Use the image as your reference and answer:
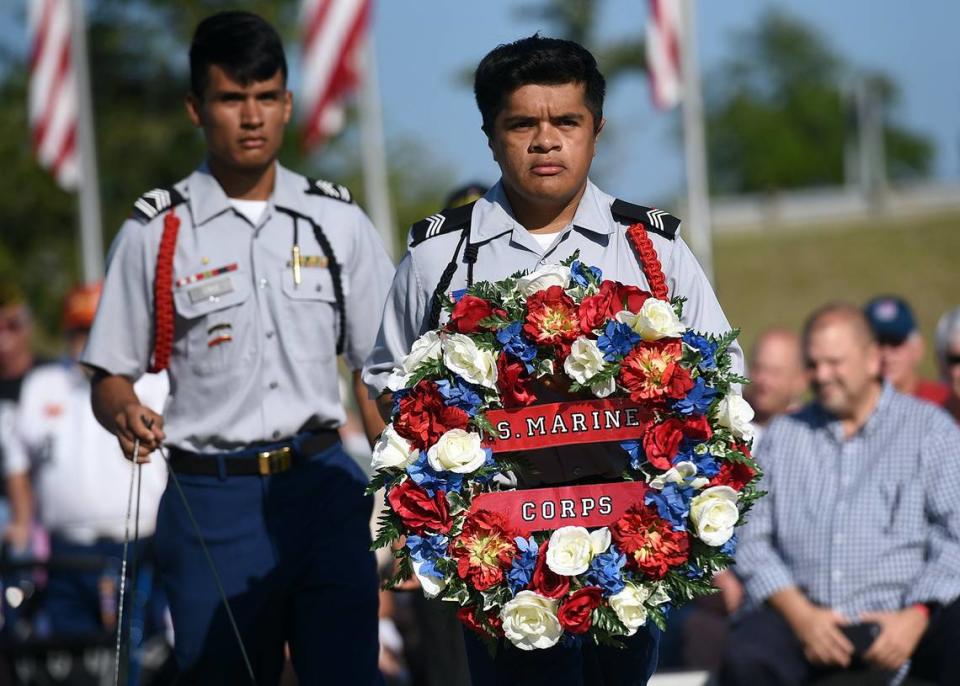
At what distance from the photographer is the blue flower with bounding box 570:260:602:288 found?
13.5 ft

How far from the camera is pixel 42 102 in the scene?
1619 cm

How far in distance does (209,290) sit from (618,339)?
5.77 ft

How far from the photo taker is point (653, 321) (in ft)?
13.2

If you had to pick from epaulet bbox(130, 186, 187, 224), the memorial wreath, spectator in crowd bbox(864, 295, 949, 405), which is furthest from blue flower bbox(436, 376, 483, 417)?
spectator in crowd bbox(864, 295, 949, 405)

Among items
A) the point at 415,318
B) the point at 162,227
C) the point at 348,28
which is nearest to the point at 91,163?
the point at 348,28

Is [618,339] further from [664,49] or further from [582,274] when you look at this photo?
[664,49]

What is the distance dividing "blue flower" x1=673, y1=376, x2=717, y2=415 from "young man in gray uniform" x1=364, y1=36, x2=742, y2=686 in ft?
0.70

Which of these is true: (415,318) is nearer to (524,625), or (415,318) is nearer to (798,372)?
(524,625)

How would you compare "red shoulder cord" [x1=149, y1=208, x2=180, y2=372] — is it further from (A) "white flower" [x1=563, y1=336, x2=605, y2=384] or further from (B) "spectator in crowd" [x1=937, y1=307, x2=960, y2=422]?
(B) "spectator in crowd" [x1=937, y1=307, x2=960, y2=422]

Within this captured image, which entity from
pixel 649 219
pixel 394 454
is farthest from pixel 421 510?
pixel 649 219

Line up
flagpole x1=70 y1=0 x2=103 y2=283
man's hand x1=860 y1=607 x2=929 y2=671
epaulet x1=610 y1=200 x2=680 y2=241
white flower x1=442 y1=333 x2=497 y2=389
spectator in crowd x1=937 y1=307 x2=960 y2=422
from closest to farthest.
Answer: white flower x1=442 y1=333 x2=497 y2=389 < epaulet x1=610 y1=200 x2=680 y2=241 < man's hand x1=860 y1=607 x2=929 y2=671 < spectator in crowd x1=937 y1=307 x2=960 y2=422 < flagpole x1=70 y1=0 x2=103 y2=283

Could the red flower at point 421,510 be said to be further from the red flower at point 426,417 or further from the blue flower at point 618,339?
the blue flower at point 618,339

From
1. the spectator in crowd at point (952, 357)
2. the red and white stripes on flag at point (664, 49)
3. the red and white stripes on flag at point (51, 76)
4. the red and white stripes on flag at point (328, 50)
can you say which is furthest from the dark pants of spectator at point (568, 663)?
the red and white stripes on flag at point (51, 76)

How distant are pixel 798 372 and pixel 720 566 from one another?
5.40 meters
